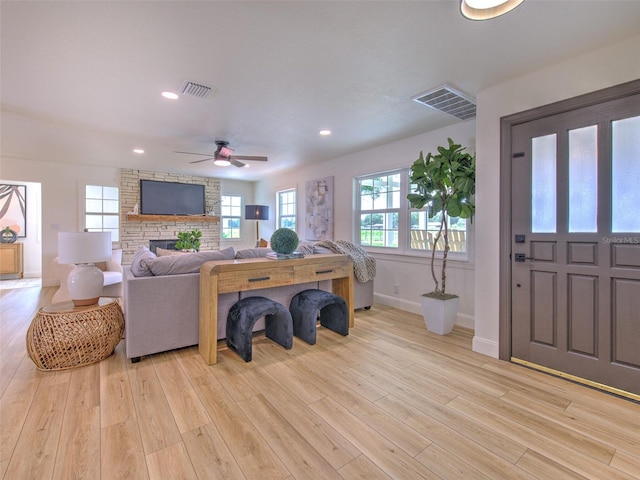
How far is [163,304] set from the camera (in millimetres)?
2664

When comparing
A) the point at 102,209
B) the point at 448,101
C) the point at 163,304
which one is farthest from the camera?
the point at 102,209

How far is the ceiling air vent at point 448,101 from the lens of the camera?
2.77 metres

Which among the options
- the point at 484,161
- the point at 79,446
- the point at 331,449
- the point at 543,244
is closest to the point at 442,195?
the point at 484,161

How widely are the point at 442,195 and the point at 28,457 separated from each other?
3750 mm

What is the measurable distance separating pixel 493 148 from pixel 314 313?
233 cm

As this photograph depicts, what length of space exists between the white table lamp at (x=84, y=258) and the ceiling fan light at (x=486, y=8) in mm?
3144

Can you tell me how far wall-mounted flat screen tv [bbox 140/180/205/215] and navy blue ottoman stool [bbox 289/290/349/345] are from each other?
16.5 feet

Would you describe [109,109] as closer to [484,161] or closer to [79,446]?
[79,446]

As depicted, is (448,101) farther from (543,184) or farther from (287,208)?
(287,208)

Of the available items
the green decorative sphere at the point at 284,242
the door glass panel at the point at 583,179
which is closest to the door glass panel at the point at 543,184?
the door glass panel at the point at 583,179

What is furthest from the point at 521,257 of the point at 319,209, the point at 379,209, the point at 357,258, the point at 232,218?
the point at 232,218

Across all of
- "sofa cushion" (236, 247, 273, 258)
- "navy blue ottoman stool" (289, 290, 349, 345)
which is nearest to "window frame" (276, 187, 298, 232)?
"sofa cushion" (236, 247, 273, 258)

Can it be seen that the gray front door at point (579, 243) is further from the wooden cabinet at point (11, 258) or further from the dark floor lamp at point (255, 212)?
the wooden cabinet at point (11, 258)

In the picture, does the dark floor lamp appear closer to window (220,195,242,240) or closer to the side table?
window (220,195,242,240)
